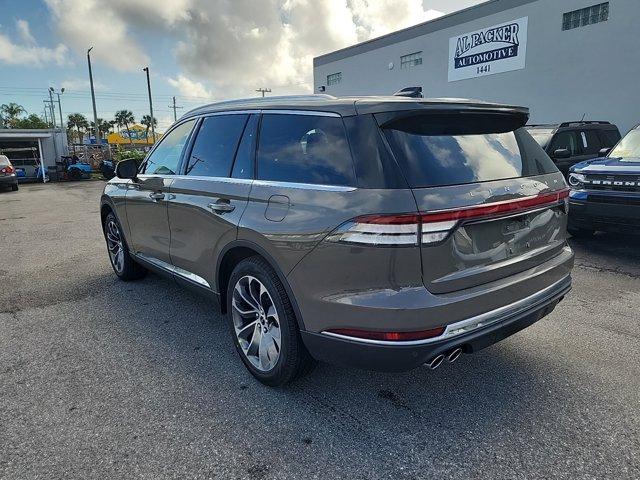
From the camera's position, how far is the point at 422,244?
2.17 metres

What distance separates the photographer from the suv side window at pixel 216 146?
10.8 feet

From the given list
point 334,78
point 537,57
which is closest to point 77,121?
point 334,78

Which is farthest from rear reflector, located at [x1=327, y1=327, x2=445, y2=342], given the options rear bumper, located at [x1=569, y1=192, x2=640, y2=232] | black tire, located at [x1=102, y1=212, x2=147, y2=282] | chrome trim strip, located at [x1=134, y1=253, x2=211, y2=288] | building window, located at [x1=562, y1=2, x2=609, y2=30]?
building window, located at [x1=562, y1=2, x2=609, y2=30]

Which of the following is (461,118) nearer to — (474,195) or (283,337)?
(474,195)

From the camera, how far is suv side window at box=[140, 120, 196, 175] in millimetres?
3984

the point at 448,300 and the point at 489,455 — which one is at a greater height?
the point at 448,300

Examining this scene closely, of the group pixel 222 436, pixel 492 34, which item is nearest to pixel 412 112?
pixel 222 436

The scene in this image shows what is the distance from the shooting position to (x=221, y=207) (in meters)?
3.13

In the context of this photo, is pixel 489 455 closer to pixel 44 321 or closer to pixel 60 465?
pixel 60 465

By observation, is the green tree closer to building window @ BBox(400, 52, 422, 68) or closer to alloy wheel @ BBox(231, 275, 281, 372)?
building window @ BBox(400, 52, 422, 68)

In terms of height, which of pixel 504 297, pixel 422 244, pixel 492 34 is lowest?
pixel 504 297

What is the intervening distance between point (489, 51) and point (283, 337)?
19.4 meters

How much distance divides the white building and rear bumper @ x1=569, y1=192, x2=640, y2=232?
10.9m

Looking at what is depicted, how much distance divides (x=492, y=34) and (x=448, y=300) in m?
19.5
